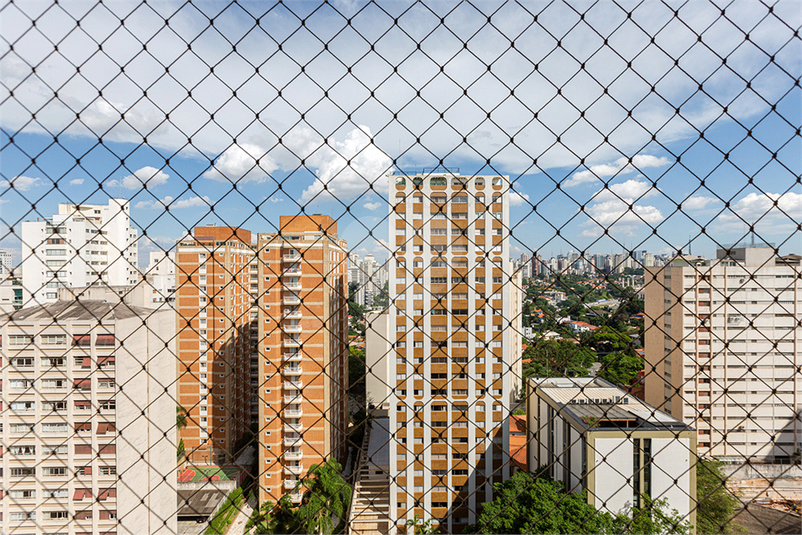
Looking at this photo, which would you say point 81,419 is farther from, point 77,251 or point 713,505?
point 713,505

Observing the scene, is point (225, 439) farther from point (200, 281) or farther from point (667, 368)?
point (667, 368)

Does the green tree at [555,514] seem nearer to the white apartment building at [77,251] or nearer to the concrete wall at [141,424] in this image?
the concrete wall at [141,424]

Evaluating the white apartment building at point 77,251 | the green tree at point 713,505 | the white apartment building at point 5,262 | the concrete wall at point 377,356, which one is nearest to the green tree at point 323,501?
the concrete wall at point 377,356

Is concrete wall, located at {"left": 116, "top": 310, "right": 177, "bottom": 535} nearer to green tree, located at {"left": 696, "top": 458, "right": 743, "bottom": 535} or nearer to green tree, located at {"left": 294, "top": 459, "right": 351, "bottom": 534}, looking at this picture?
green tree, located at {"left": 294, "top": 459, "right": 351, "bottom": 534}

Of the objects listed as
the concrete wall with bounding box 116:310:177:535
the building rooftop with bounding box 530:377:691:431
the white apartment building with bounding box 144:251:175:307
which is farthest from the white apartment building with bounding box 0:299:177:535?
the building rooftop with bounding box 530:377:691:431

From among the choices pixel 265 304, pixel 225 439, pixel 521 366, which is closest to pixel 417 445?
pixel 265 304

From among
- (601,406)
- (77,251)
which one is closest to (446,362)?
(601,406)
